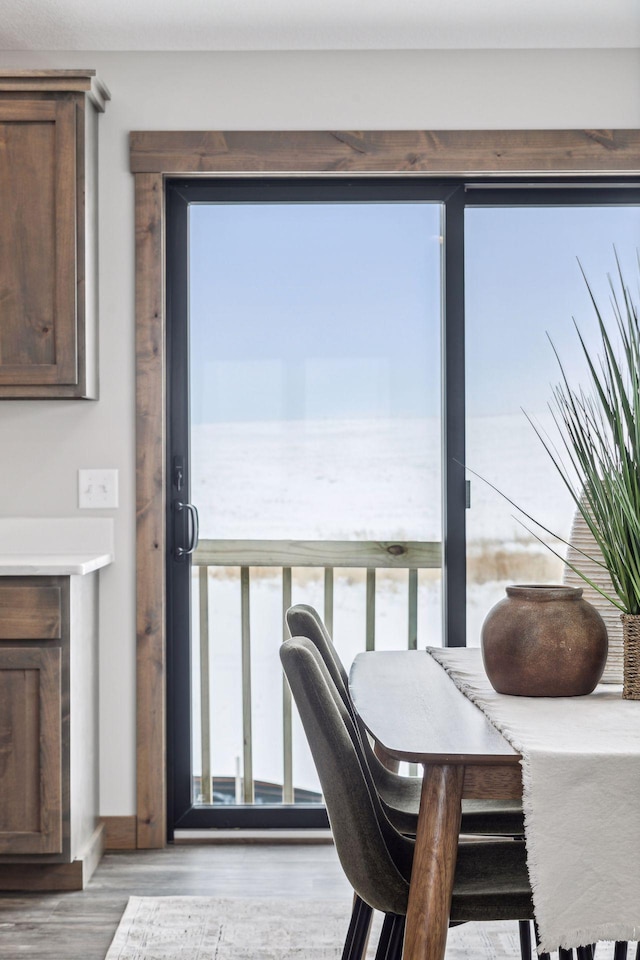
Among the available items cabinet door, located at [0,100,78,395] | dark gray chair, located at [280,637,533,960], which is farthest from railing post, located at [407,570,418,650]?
dark gray chair, located at [280,637,533,960]

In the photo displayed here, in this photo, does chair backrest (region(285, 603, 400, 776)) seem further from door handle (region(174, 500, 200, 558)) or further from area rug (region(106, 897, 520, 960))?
door handle (region(174, 500, 200, 558))

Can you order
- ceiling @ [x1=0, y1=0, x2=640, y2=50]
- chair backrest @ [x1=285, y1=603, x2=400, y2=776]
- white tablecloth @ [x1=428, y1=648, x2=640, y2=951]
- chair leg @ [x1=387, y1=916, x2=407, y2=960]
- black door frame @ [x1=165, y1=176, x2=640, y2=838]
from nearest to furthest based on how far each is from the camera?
white tablecloth @ [x1=428, y1=648, x2=640, y2=951], chair leg @ [x1=387, y1=916, x2=407, y2=960], chair backrest @ [x1=285, y1=603, x2=400, y2=776], ceiling @ [x1=0, y1=0, x2=640, y2=50], black door frame @ [x1=165, y1=176, x2=640, y2=838]

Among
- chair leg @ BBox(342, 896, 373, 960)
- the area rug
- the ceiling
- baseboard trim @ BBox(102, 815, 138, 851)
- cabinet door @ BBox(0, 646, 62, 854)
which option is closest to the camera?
chair leg @ BBox(342, 896, 373, 960)

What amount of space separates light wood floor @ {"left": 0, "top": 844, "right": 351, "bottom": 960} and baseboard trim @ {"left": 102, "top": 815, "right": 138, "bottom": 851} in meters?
0.05

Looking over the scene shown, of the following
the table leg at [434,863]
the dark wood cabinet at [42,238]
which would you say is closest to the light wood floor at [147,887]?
the table leg at [434,863]

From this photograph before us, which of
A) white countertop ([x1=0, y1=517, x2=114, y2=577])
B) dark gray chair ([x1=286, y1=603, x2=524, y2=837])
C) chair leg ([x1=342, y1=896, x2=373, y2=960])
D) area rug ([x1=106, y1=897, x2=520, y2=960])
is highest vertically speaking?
white countertop ([x1=0, y1=517, x2=114, y2=577])

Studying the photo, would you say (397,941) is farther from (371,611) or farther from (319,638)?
(371,611)

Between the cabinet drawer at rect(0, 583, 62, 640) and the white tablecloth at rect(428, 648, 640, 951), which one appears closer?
the white tablecloth at rect(428, 648, 640, 951)

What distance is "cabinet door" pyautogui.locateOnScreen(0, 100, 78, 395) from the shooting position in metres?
2.87

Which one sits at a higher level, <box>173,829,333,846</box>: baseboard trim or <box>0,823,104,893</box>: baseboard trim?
<box>0,823,104,893</box>: baseboard trim

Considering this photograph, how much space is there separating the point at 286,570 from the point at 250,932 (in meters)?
1.20

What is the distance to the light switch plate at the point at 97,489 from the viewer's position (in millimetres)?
3080

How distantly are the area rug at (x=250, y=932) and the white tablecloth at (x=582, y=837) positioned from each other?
1.06 metres

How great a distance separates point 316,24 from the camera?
2.94 metres
